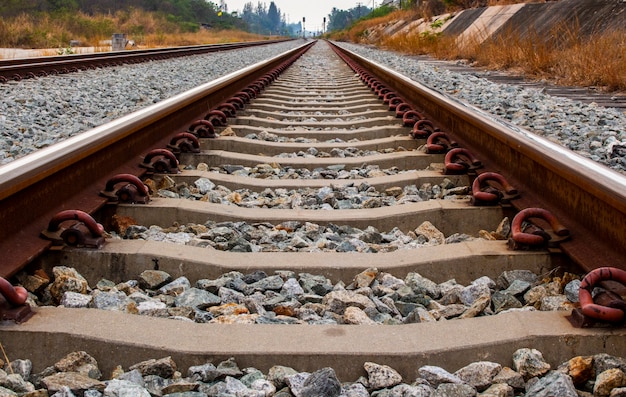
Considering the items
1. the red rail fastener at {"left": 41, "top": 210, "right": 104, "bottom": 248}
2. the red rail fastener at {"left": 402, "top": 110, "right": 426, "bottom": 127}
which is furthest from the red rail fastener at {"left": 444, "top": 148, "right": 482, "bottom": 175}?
the red rail fastener at {"left": 41, "top": 210, "right": 104, "bottom": 248}

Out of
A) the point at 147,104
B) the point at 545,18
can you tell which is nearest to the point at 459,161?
the point at 147,104

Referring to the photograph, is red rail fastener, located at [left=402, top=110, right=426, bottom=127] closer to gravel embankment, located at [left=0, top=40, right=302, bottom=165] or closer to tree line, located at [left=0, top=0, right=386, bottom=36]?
gravel embankment, located at [left=0, top=40, right=302, bottom=165]

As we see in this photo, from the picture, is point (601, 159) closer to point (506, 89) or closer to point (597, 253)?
point (597, 253)

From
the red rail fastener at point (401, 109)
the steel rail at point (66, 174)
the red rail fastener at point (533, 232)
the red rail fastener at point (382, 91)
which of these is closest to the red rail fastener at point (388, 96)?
the red rail fastener at point (382, 91)

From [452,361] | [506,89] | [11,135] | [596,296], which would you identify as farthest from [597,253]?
[506,89]

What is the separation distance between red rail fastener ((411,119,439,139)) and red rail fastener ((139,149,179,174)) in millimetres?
1610

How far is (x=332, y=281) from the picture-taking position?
2154mm

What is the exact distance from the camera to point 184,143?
12.4 ft

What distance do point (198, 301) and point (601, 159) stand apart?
241cm

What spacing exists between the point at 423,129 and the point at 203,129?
1372 millimetres

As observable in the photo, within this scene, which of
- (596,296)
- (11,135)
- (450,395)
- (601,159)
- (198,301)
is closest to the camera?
(450,395)

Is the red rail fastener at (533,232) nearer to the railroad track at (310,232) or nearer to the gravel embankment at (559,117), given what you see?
the railroad track at (310,232)

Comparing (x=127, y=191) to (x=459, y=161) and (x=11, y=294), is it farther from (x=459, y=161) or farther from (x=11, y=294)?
(x=459, y=161)

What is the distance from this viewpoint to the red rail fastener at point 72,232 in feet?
7.12
